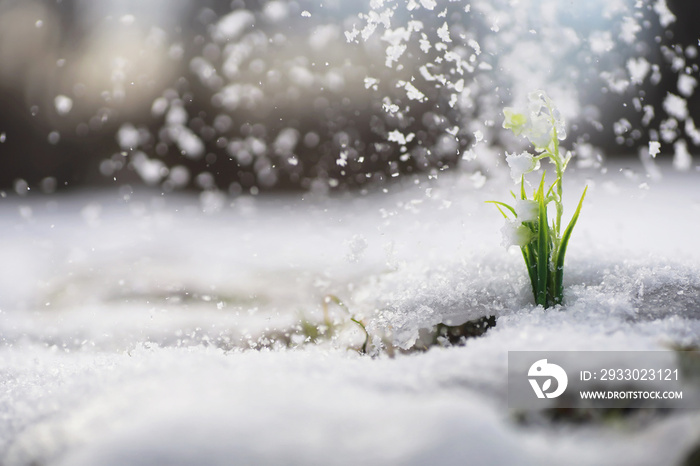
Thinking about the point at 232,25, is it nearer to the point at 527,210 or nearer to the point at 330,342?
the point at 330,342

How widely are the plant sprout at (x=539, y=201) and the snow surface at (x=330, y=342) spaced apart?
4.9 inches

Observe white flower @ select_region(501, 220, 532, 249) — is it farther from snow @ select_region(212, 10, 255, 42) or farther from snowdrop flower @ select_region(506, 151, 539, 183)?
snow @ select_region(212, 10, 255, 42)

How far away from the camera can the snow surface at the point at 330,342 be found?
680 mm

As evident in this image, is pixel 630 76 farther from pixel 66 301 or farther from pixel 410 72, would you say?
pixel 66 301

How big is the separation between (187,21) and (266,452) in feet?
14.4

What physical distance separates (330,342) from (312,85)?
10.2ft

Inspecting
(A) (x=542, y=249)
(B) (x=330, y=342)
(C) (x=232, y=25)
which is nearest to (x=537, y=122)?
(A) (x=542, y=249)

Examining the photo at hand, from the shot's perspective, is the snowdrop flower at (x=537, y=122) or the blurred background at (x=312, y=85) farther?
the blurred background at (x=312, y=85)

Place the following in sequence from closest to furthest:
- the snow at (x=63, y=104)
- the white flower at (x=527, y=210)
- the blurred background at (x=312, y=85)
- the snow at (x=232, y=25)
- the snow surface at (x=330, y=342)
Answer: the snow surface at (x=330, y=342), the white flower at (x=527, y=210), the blurred background at (x=312, y=85), the snow at (x=232, y=25), the snow at (x=63, y=104)

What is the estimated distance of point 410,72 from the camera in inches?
129

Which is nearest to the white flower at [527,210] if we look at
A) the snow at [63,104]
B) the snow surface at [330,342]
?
the snow surface at [330,342]

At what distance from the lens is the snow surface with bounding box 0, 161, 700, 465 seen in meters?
0.68

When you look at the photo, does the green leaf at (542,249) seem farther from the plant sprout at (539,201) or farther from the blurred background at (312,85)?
the blurred background at (312,85)

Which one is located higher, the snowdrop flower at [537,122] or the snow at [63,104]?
the snowdrop flower at [537,122]
